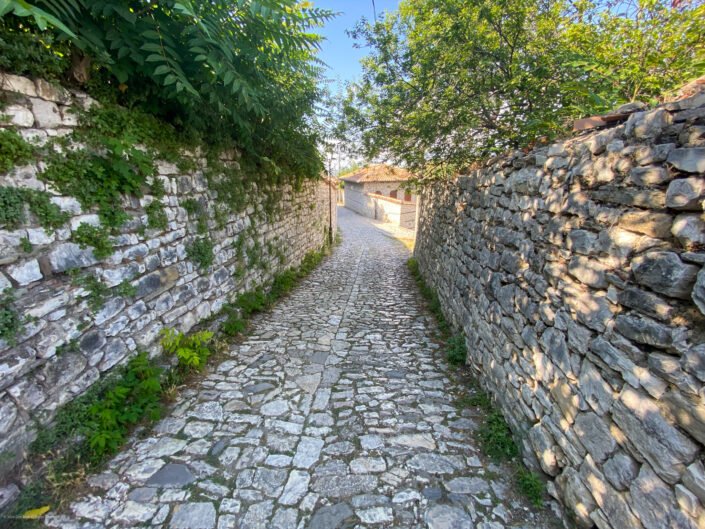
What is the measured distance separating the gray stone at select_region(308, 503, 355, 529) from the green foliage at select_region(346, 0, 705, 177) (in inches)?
142

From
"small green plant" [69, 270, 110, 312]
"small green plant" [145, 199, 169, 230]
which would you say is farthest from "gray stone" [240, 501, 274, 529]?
"small green plant" [145, 199, 169, 230]

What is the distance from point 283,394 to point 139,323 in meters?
1.58

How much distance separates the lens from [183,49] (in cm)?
266

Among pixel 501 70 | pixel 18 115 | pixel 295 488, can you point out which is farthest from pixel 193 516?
pixel 501 70

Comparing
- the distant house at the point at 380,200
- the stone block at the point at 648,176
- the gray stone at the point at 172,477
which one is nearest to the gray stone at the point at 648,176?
the stone block at the point at 648,176

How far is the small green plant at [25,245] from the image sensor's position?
1938 millimetres

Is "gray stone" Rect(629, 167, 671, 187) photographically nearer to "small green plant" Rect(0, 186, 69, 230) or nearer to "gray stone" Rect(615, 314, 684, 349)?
"gray stone" Rect(615, 314, 684, 349)

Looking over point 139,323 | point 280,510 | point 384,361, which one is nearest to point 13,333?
point 139,323

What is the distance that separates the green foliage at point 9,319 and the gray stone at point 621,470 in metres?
3.56

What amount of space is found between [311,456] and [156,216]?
2720 mm

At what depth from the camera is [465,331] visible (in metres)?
3.78

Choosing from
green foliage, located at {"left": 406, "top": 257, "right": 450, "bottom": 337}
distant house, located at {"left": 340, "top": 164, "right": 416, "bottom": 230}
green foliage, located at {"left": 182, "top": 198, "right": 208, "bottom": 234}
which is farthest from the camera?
distant house, located at {"left": 340, "top": 164, "right": 416, "bottom": 230}

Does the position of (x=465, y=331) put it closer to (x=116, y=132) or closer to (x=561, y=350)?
(x=561, y=350)

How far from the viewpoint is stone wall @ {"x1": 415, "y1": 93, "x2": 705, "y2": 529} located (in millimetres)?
1214
